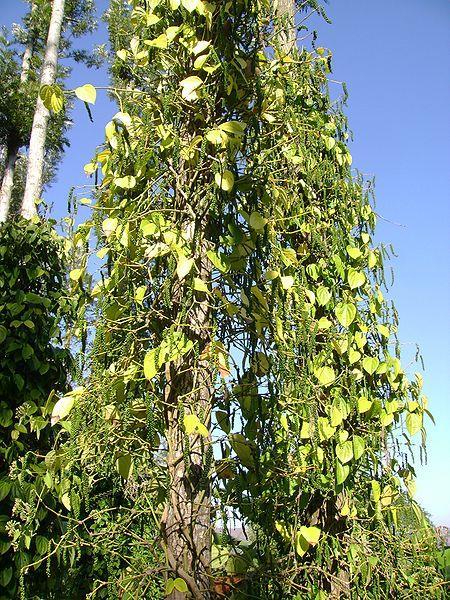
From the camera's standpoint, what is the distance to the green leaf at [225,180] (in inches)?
41.7

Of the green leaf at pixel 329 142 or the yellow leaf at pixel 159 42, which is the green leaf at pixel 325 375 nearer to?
the green leaf at pixel 329 142

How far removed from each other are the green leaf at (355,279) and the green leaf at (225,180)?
2.36 feet

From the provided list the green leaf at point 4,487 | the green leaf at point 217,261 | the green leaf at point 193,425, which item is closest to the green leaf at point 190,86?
the green leaf at point 217,261

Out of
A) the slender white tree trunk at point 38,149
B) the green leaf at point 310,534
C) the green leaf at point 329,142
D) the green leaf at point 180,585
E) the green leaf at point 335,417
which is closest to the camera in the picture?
the green leaf at point 180,585

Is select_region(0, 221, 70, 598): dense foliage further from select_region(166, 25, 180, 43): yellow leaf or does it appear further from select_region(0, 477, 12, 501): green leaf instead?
select_region(166, 25, 180, 43): yellow leaf

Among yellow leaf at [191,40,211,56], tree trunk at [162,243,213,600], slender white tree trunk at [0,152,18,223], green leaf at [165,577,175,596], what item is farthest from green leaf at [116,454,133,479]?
slender white tree trunk at [0,152,18,223]

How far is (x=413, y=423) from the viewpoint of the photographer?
163cm

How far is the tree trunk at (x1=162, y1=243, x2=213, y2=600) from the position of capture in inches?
37.2

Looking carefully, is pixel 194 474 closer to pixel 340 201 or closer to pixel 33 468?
pixel 33 468

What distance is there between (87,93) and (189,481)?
81cm

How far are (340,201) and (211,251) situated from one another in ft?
2.99

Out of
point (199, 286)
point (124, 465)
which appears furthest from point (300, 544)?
point (199, 286)

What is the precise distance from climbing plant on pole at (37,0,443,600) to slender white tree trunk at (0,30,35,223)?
29.9 feet

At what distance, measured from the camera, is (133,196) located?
1.23m
